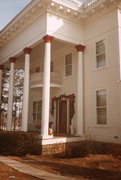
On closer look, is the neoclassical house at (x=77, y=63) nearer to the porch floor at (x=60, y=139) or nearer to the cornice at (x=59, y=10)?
the cornice at (x=59, y=10)

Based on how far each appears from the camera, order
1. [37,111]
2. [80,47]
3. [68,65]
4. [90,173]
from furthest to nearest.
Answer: [37,111]
[68,65]
[80,47]
[90,173]

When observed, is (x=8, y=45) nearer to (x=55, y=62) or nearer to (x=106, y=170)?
(x=55, y=62)

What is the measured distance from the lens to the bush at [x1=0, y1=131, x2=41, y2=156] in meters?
10.6

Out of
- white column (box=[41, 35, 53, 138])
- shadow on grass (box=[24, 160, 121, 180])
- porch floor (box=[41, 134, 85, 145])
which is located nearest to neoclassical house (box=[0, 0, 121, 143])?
white column (box=[41, 35, 53, 138])

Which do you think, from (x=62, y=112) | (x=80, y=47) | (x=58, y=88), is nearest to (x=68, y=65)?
(x=58, y=88)

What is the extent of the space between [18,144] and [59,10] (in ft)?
28.4

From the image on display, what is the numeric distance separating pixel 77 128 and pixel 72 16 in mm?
7538

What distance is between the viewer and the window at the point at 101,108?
12.6 m

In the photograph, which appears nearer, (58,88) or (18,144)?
(18,144)

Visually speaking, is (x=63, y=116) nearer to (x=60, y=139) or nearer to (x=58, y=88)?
(x=58, y=88)

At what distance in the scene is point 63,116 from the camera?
52.6 ft

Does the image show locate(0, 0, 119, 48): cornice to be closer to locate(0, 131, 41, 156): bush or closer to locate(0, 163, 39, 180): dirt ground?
locate(0, 131, 41, 156): bush

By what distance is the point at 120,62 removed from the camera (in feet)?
38.9

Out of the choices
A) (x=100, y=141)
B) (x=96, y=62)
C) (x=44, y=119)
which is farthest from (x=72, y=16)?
(x=100, y=141)
